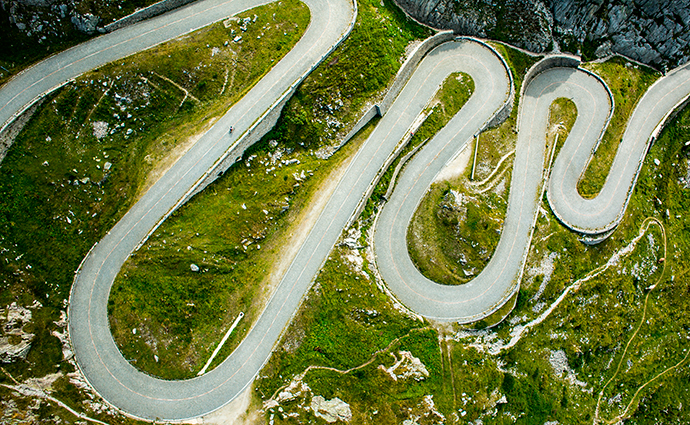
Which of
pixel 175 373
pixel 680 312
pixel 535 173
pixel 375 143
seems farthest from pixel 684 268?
pixel 175 373

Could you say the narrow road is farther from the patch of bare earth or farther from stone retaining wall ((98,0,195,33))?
stone retaining wall ((98,0,195,33))

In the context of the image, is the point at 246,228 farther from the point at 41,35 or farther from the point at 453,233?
the point at 41,35

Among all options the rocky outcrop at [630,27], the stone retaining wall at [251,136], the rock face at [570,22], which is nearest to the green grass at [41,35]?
the stone retaining wall at [251,136]

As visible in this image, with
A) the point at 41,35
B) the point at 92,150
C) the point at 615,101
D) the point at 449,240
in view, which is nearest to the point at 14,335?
the point at 92,150

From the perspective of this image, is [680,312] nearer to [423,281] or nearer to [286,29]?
[423,281]

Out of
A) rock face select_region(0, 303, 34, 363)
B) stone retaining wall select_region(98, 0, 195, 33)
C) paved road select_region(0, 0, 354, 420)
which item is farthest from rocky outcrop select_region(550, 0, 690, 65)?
rock face select_region(0, 303, 34, 363)
